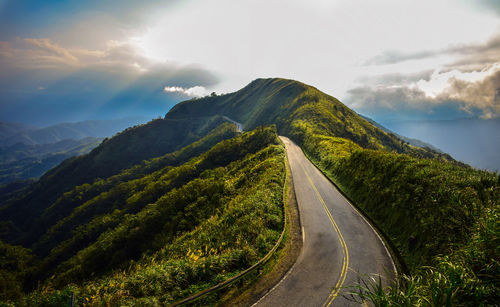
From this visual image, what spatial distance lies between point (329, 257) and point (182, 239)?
1377 cm

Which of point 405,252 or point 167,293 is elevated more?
point 167,293

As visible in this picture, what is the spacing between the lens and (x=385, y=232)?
16.4m

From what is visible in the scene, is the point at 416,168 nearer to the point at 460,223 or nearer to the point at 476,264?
the point at 460,223

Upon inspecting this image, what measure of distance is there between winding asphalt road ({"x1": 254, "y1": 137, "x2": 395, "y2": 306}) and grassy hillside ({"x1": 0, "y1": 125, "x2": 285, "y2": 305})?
2.49 metres

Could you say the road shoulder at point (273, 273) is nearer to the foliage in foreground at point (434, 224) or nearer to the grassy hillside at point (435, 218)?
the foliage in foreground at point (434, 224)

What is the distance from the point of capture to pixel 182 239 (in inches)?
772

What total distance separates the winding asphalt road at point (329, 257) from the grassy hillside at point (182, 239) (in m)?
2.49

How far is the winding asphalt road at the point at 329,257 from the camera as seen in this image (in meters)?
10.3

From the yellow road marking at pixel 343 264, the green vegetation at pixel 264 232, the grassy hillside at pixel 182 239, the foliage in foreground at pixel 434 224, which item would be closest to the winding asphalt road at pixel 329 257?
the yellow road marking at pixel 343 264

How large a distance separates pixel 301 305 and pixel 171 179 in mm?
55938

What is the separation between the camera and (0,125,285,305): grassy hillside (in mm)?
9586

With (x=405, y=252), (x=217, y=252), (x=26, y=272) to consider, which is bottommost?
(x=26, y=272)

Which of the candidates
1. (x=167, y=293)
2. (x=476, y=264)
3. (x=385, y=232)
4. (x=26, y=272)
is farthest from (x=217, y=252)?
(x=26, y=272)

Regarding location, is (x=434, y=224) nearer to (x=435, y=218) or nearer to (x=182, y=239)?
(x=435, y=218)
